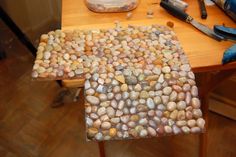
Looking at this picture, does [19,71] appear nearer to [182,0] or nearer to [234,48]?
[182,0]

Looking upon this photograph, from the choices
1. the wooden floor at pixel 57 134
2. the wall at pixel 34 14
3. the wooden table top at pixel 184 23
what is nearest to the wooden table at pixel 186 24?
the wooden table top at pixel 184 23

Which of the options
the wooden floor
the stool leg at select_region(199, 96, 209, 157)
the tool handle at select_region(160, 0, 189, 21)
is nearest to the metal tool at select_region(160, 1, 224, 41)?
the tool handle at select_region(160, 0, 189, 21)

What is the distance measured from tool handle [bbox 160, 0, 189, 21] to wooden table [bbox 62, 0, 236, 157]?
0.01 metres

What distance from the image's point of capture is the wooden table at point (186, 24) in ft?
2.24

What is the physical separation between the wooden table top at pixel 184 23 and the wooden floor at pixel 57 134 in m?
0.60

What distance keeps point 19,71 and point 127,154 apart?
75cm

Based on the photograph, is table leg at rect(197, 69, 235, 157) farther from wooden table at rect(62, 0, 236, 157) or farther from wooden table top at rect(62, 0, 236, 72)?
wooden table top at rect(62, 0, 236, 72)

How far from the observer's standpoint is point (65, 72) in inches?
25.3

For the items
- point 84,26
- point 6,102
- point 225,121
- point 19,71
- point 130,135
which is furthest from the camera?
point 19,71

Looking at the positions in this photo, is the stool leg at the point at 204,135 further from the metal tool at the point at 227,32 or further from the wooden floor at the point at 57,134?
the metal tool at the point at 227,32

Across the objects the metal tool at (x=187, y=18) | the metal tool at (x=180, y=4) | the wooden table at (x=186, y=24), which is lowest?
the wooden table at (x=186, y=24)

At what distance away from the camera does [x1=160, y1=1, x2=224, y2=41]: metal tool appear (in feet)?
2.40

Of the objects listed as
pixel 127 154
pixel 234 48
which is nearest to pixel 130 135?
pixel 234 48

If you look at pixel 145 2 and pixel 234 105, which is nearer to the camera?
pixel 145 2
